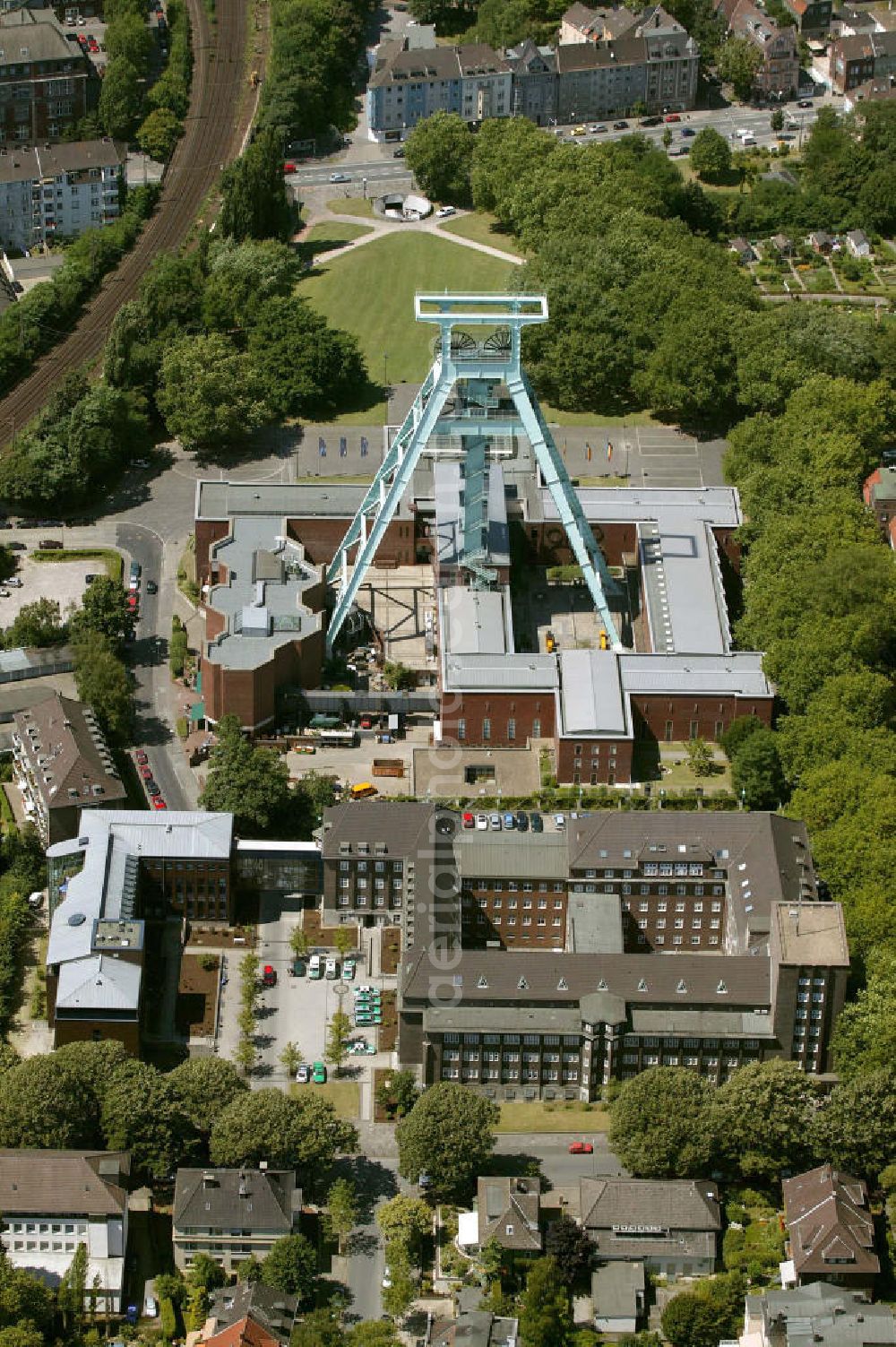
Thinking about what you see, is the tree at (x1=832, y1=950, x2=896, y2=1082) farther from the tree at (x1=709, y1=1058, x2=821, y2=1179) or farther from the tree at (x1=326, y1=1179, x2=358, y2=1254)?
the tree at (x1=326, y1=1179, x2=358, y2=1254)

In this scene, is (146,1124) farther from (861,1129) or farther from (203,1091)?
(861,1129)

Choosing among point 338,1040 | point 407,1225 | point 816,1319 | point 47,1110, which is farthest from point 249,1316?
point 816,1319

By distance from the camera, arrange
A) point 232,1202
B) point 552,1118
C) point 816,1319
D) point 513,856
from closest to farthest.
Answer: point 816,1319 < point 232,1202 < point 552,1118 < point 513,856

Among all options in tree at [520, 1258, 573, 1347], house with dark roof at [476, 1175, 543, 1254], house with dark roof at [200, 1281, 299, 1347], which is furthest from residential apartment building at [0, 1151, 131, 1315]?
tree at [520, 1258, 573, 1347]

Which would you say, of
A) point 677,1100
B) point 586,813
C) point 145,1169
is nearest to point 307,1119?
point 145,1169

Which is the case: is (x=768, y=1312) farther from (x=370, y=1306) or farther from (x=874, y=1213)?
(x=370, y=1306)
